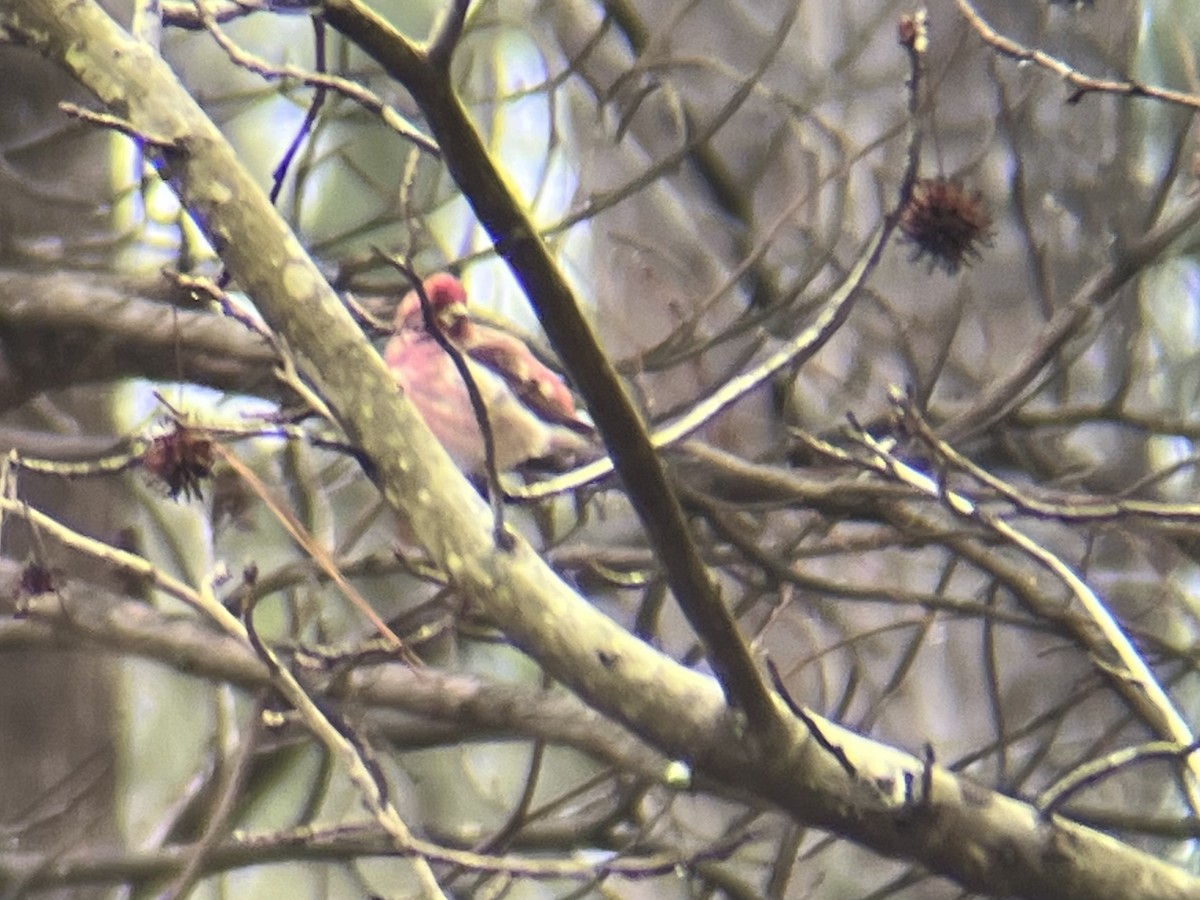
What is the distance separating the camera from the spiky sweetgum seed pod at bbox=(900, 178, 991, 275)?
3.42 feet

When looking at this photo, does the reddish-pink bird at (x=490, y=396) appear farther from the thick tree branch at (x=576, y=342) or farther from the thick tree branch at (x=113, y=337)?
the thick tree branch at (x=576, y=342)

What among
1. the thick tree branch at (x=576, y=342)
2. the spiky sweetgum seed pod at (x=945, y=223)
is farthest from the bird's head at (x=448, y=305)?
the thick tree branch at (x=576, y=342)

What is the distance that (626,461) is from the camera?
765 mm

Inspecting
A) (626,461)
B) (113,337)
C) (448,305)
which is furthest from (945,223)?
(113,337)

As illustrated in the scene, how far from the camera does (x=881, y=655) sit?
2.12 m

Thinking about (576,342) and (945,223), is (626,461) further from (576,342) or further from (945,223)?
(945,223)

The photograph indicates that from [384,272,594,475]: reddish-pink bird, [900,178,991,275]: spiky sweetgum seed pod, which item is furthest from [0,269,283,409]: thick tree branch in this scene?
[900,178,991,275]: spiky sweetgum seed pod

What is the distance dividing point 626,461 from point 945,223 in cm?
43

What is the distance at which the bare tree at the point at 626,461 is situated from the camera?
91 centimetres

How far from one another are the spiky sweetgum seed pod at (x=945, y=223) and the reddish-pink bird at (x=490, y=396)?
722mm

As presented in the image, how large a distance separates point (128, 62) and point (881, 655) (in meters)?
1.56

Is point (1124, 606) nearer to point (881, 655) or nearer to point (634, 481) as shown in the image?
point (881, 655)

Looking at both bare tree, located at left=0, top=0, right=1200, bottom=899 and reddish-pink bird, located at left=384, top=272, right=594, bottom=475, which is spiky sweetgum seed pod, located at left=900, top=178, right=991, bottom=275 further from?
reddish-pink bird, located at left=384, top=272, right=594, bottom=475

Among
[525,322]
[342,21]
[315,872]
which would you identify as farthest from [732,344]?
[342,21]
